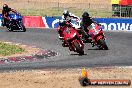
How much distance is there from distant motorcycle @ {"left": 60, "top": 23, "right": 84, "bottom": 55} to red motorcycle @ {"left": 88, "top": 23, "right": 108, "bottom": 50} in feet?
4.12

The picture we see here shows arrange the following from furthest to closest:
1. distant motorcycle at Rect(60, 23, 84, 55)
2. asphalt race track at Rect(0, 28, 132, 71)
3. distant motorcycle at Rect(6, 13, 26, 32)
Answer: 1. distant motorcycle at Rect(6, 13, 26, 32)
2. distant motorcycle at Rect(60, 23, 84, 55)
3. asphalt race track at Rect(0, 28, 132, 71)

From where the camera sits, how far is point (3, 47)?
22031 mm

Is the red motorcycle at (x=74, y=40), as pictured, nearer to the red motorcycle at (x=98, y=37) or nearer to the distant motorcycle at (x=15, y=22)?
the red motorcycle at (x=98, y=37)

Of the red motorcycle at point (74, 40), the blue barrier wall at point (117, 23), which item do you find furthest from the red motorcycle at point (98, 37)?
the blue barrier wall at point (117, 23)

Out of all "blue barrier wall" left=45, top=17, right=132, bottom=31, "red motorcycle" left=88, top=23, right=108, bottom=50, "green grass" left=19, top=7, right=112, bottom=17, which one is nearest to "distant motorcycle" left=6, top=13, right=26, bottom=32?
"blue barrier wall" left=45, top=17, right=132, bottom=31

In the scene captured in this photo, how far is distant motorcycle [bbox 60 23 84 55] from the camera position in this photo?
19.2m

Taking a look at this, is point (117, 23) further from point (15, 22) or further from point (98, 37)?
point (98, 37)

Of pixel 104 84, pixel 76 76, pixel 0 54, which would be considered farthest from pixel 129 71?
pixel 0 54

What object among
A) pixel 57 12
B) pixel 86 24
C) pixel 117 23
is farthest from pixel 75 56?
pixel 57 12

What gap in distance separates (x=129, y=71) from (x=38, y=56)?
5.28 metres

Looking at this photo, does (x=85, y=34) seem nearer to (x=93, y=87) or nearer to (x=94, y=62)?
(x=94, y=62)

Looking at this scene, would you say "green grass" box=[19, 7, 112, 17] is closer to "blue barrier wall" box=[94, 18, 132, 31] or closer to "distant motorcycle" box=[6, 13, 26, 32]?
"blue barrier wall" box=[94, 18, 132, 31]

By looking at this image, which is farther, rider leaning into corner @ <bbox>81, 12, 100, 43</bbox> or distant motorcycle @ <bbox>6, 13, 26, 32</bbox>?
distant motorcycle @ <bbox>6, 13, 26, 32</bbox>

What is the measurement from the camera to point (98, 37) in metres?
20.7
